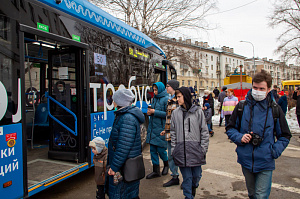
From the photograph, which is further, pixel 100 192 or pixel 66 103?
pixel 66 103

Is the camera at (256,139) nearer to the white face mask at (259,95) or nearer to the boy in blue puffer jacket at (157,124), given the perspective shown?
the white face mask at (259,95)

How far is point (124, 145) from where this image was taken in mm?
2588

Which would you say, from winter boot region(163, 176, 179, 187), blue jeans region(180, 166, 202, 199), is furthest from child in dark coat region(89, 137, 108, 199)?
winter boot region(163, 176, 179, 187)

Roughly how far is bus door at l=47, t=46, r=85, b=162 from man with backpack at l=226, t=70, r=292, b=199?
2.76 meters

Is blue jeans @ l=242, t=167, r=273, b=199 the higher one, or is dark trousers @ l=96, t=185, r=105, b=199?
blue jeans @ l=242, t=167, r=273, b=199

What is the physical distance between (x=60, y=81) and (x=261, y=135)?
3546 millimetres

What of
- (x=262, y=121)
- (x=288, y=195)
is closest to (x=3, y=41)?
(x=262, y=121)

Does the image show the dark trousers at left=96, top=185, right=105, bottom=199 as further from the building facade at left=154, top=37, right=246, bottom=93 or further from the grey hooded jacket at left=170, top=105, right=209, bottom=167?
the building facade at left=154, top=37, right=246, bottom=93

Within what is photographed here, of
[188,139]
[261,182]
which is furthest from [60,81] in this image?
[261,182]

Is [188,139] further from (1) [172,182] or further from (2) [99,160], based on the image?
(1) [172,182]

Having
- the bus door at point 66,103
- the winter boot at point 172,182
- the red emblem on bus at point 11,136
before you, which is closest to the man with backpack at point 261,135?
the winter boot at point 172,182

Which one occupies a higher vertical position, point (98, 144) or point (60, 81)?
point (60, 81)

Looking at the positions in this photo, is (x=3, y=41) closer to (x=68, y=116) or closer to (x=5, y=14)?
(x=5, y=14)

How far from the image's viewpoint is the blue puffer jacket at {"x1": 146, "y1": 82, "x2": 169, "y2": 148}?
4633 millimetres
